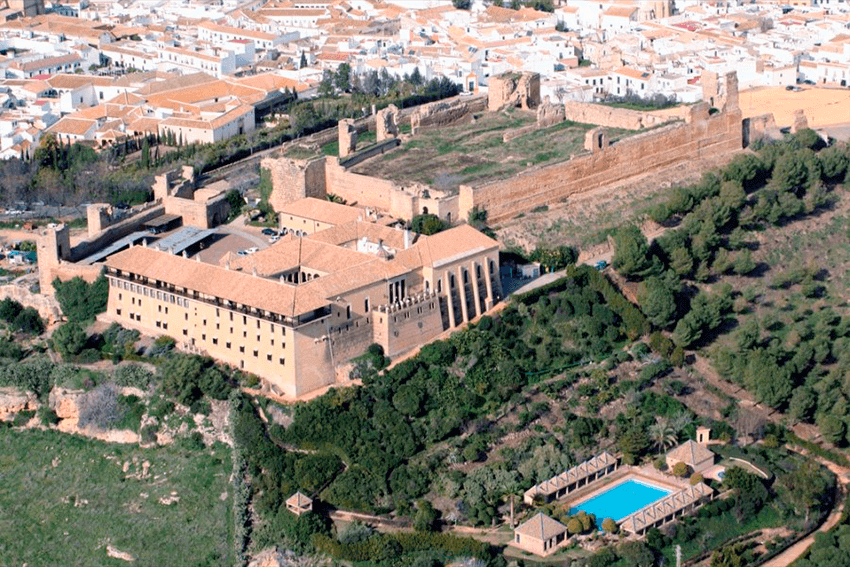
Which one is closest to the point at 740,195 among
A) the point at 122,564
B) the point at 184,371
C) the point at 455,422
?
the point at 455,422

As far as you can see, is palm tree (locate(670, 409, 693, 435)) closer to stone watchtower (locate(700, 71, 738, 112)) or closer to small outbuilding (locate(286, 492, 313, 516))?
small outbuilding (locate(286, 492, 313, 516))

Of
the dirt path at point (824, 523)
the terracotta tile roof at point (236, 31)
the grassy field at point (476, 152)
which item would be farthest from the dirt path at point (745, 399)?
the terracotta tile roof at point (236, 31)

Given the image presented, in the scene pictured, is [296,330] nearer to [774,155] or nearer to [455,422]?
[455,422]

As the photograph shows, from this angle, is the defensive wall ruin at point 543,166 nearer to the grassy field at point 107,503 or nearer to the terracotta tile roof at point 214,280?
the terracotta tile roof at point 214,280

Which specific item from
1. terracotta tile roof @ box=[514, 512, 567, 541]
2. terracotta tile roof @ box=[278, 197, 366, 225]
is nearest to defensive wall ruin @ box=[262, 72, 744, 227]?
terracotta tile roof @ box=[278, 197, 366, 225]

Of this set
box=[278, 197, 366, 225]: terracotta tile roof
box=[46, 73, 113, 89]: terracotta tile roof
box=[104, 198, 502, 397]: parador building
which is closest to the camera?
box=[104, 198, 502, 397]: parador building

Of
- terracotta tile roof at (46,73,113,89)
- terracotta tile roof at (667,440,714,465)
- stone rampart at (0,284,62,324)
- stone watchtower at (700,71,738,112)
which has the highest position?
stone watchtower at (700,71,738,112)

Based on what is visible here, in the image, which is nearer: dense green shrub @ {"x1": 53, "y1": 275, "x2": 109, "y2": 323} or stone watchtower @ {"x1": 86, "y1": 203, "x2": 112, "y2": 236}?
dense green shrub @ {"x1": 53, "y1": 275, "x2": 109, "y2": 323}

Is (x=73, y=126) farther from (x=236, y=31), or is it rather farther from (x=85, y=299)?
(x=236, y=31)

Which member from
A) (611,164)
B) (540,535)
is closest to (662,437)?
(540,535)
